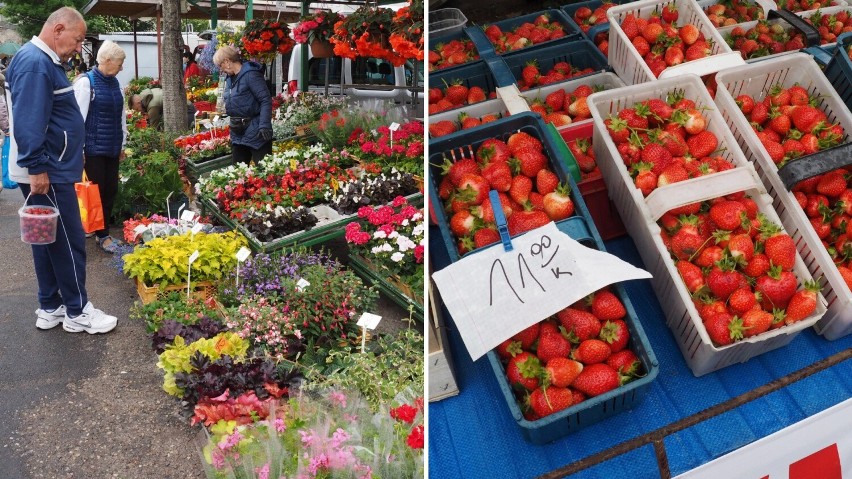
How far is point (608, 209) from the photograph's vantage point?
2.47 meters

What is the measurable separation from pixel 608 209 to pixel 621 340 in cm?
71

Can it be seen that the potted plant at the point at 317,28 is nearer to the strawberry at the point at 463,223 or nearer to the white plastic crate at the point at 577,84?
the white plastic crate at the point at 577,84

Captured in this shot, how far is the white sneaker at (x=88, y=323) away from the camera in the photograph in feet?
13.3

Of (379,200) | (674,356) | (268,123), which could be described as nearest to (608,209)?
(674,356)

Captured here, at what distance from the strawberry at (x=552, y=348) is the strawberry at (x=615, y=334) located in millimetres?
101

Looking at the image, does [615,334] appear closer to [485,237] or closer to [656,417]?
[656,417]

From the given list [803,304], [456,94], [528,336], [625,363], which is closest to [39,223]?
[456,94]

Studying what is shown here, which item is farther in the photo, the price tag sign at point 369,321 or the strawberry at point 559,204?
the price tag sign at point 369,321

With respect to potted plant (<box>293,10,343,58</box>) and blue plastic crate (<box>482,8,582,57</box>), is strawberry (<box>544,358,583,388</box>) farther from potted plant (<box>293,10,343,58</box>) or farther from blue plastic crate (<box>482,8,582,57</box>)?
potted plant (<box>293,10,343,58</box>)

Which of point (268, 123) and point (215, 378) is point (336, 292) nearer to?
point (215, 378)

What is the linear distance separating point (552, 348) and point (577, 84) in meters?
1.45

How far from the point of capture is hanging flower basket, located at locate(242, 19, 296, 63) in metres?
6.33

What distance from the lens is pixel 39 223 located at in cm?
374

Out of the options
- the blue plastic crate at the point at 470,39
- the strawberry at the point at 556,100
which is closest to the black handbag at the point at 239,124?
the blue plastic crate at the point at 470,39
